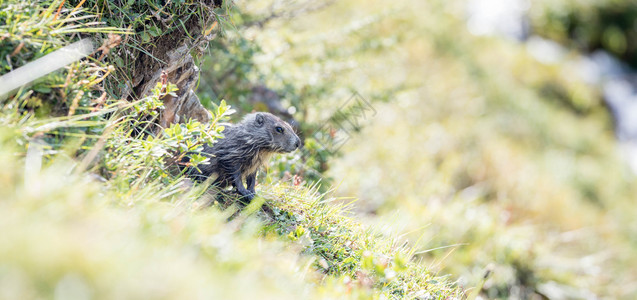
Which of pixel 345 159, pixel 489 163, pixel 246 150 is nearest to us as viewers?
pixel 246 150

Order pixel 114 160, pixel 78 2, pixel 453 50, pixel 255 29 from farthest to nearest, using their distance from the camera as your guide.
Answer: pixel 453 50, pixel 255 29, pixel 78 2, pixel 114 160

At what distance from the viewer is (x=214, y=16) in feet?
13.4

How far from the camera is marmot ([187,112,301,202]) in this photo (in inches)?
159

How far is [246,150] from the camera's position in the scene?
428 centimetres

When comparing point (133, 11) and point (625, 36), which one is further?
point (625, 36)

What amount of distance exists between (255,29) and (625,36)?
18141 millimetres

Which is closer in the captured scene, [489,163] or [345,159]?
[345,159]

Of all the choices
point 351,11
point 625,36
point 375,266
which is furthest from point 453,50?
point 375,266

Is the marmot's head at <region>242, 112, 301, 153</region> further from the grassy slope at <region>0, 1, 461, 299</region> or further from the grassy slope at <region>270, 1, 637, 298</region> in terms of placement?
the grassy slope at <region>270, 1, 637, 298</region>

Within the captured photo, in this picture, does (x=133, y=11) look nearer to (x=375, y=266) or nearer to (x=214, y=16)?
(x=214, y=16)

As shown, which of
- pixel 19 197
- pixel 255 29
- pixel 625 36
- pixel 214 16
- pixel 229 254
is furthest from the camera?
pixel 625 36

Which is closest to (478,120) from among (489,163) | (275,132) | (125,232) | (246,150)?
(489,163)

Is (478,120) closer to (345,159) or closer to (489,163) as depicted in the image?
(489,163)

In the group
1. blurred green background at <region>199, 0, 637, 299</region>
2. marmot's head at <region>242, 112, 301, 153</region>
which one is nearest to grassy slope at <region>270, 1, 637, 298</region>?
blurred green background at <region>199, 0, 637, 299</region>
